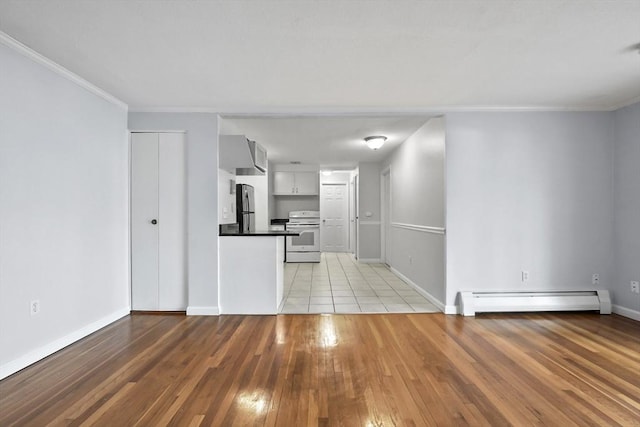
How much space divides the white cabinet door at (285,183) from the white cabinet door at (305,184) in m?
0.12

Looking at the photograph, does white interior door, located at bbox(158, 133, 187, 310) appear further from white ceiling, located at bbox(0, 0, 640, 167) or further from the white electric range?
the white electric range

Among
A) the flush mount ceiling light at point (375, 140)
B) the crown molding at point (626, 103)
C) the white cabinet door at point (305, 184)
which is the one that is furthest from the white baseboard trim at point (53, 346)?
the crown molding at point (626, 103)

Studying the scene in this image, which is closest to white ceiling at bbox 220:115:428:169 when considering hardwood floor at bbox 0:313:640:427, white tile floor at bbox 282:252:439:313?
white tile floor at bbox 282:252:439:313

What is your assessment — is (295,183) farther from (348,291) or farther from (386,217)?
(348,291)

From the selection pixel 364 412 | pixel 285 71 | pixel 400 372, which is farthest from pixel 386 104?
pixel 364 412

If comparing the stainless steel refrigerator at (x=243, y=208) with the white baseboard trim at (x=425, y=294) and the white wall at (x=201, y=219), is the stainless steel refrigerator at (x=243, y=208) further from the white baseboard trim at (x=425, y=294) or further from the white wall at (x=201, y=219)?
the white baseboard trim at (x=425, y=294)

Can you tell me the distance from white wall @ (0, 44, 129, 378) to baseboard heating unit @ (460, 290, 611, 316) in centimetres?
371

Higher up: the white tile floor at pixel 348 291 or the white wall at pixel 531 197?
the white wall at pixel 531 197

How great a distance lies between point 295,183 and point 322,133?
3.29 meters

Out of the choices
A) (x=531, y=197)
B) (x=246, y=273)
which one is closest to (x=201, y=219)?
(x=246, y=273)

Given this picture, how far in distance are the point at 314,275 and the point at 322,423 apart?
4.45m

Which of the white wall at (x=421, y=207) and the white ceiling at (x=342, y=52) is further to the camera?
the white wall at (x=421, y=207)

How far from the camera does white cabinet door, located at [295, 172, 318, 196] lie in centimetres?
823

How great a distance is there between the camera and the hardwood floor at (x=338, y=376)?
72.7 inches
